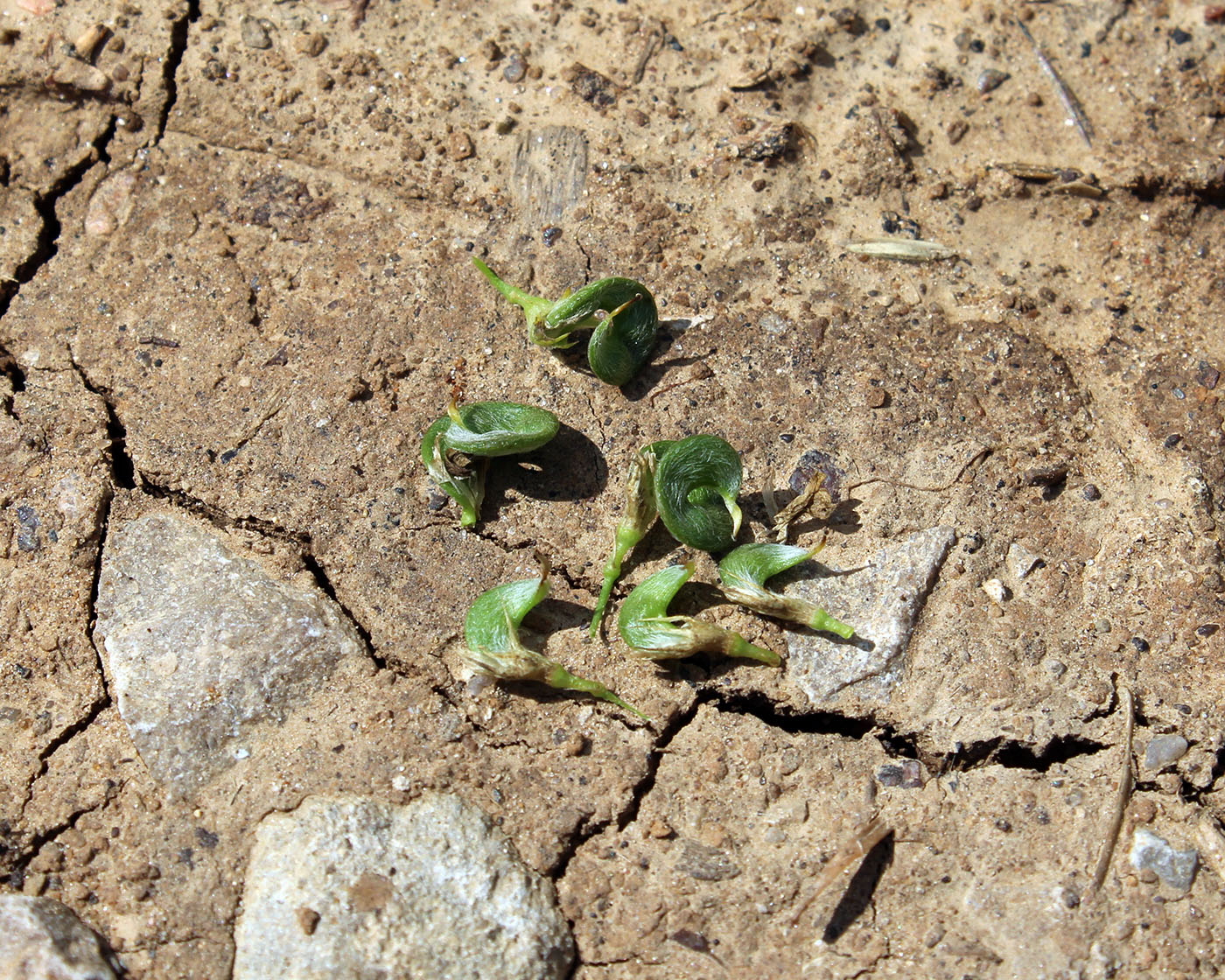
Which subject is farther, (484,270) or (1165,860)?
(484,270)

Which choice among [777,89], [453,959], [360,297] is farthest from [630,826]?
[777,89]

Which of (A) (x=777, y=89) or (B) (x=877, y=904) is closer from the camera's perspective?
(B) (x=877, y=904)

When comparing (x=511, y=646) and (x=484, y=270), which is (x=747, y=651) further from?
(x=484, y=270)

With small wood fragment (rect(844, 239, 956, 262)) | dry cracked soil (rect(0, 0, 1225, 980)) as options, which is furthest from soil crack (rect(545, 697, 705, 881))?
small wood fragment (rect(844, 239, 956, 262))

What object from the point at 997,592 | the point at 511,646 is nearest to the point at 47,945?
the point at 511,646

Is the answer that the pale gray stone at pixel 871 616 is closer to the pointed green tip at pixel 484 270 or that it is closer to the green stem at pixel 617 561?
the green stem at pixel 617 561

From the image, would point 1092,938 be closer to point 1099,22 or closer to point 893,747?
point 893,747

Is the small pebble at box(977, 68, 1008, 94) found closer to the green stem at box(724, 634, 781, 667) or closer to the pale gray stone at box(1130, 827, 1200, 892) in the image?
the green stem at box(724, 634, 781, 667)
